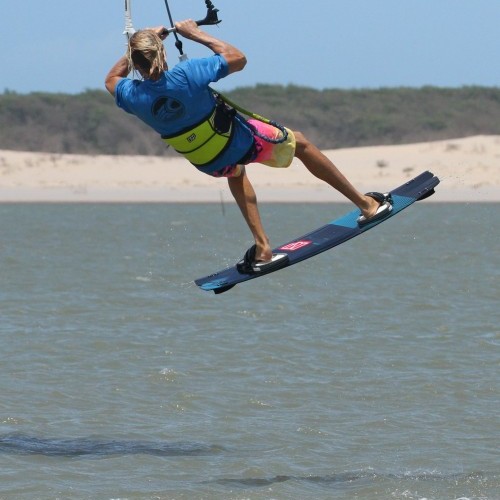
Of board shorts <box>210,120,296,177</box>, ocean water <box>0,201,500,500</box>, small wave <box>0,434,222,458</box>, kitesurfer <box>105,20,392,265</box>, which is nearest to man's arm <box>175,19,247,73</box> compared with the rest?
kitesurfer <box>105,20,392,265</box>

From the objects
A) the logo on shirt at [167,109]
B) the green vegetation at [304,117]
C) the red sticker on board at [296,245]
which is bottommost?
the red sticker on board at [296,245]

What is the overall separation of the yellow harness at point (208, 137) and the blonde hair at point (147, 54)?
0.44 m

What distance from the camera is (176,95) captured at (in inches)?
303

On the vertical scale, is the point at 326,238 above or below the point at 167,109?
below

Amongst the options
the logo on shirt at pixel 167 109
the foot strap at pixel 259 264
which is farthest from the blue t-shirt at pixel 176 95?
the foot strap at pixel 259 264

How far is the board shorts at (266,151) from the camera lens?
8219mm

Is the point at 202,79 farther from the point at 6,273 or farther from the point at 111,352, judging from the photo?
the point at 6,273

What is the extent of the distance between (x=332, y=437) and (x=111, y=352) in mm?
3520

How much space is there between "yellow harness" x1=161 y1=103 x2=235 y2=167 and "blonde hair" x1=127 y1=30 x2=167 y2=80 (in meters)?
0.44

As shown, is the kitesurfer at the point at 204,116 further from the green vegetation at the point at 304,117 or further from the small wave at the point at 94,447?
the green vegetation at the point at 304,117

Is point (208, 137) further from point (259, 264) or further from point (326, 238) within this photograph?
point (326, 238)

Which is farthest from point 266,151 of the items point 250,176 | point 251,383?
point 250,176

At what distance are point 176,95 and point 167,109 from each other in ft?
0.38

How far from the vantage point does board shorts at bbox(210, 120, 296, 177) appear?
8.22 metres
